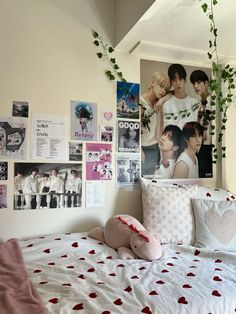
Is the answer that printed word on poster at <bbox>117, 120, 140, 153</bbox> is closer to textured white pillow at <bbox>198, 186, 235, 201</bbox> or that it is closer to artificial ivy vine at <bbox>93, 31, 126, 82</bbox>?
artificial ivy vine at <bbox>93, 31, 126, 82</bbox>

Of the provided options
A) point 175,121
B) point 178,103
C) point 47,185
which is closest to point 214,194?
point 175,121

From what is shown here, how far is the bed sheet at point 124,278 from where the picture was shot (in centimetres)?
104

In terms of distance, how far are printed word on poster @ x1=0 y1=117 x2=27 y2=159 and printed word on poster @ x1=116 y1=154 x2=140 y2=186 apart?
0.69 metres

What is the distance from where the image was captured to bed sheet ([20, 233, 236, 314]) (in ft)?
3.43

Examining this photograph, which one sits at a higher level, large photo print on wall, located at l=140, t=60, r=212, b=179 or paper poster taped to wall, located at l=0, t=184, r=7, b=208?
large photo print on wall, located at l=140, t=60, r=212, b=179

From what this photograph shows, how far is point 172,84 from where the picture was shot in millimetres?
2223

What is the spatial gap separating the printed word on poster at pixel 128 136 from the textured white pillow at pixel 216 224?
63cm

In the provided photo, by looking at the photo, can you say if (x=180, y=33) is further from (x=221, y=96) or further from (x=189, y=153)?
A: (x=189, y=153)

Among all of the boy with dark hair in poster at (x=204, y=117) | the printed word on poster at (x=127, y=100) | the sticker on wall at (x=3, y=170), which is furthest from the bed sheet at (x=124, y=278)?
the printed word on poster at (x=127, y=100)

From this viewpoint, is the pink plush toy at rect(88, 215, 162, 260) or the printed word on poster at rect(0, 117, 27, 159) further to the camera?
the printed word on poster at rect(0, 117, 27, 159)

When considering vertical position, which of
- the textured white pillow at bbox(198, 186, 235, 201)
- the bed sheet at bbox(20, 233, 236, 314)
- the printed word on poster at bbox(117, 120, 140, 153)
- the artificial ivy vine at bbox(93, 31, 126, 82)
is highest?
the artificial ivy vine at bbox(93, 31, 126, 82)

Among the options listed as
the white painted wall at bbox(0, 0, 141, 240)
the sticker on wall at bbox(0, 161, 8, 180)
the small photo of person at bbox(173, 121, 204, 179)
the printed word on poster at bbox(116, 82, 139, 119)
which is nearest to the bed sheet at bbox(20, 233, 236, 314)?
the white painted wall at bbox(0, 0, 141, 240)

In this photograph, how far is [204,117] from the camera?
230 cm

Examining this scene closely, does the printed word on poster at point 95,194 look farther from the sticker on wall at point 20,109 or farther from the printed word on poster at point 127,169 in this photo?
the sticker on wall at point 20,109
